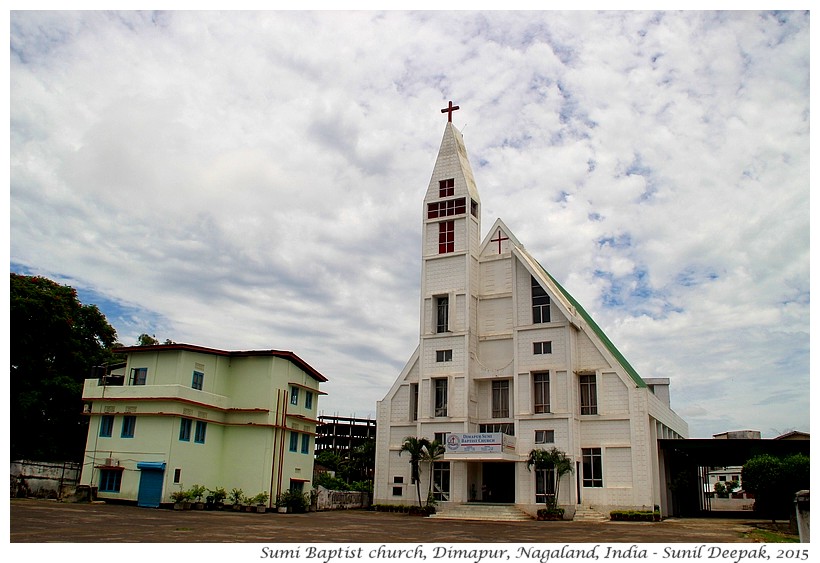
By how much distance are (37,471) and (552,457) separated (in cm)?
2318

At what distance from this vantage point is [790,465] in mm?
25406

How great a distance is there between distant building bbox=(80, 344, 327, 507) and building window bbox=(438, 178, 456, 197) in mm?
12505

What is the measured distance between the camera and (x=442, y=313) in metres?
38.2

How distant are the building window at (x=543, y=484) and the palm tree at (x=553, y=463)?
0.07 meters

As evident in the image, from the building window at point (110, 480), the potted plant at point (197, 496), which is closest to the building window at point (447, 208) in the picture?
the potted plant at point (197, 496)

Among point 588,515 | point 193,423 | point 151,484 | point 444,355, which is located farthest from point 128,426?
point 588,515

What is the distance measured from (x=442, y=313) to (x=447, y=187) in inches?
283

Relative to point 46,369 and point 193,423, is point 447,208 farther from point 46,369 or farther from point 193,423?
→ point 46,369

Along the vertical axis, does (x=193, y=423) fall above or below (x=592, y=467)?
above

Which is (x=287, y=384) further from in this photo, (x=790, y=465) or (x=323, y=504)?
(x=790, y=465)

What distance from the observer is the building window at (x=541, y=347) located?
35.1 m

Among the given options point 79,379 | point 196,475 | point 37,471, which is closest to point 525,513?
point 196,475

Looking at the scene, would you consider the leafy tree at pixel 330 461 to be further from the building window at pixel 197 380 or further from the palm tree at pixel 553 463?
the palm tree at pixel 553 463

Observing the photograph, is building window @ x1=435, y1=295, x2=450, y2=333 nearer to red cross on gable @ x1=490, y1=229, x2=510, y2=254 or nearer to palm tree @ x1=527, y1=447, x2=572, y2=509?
red cross on gable @ x1=490, y1=229, x2=510, y2=254
